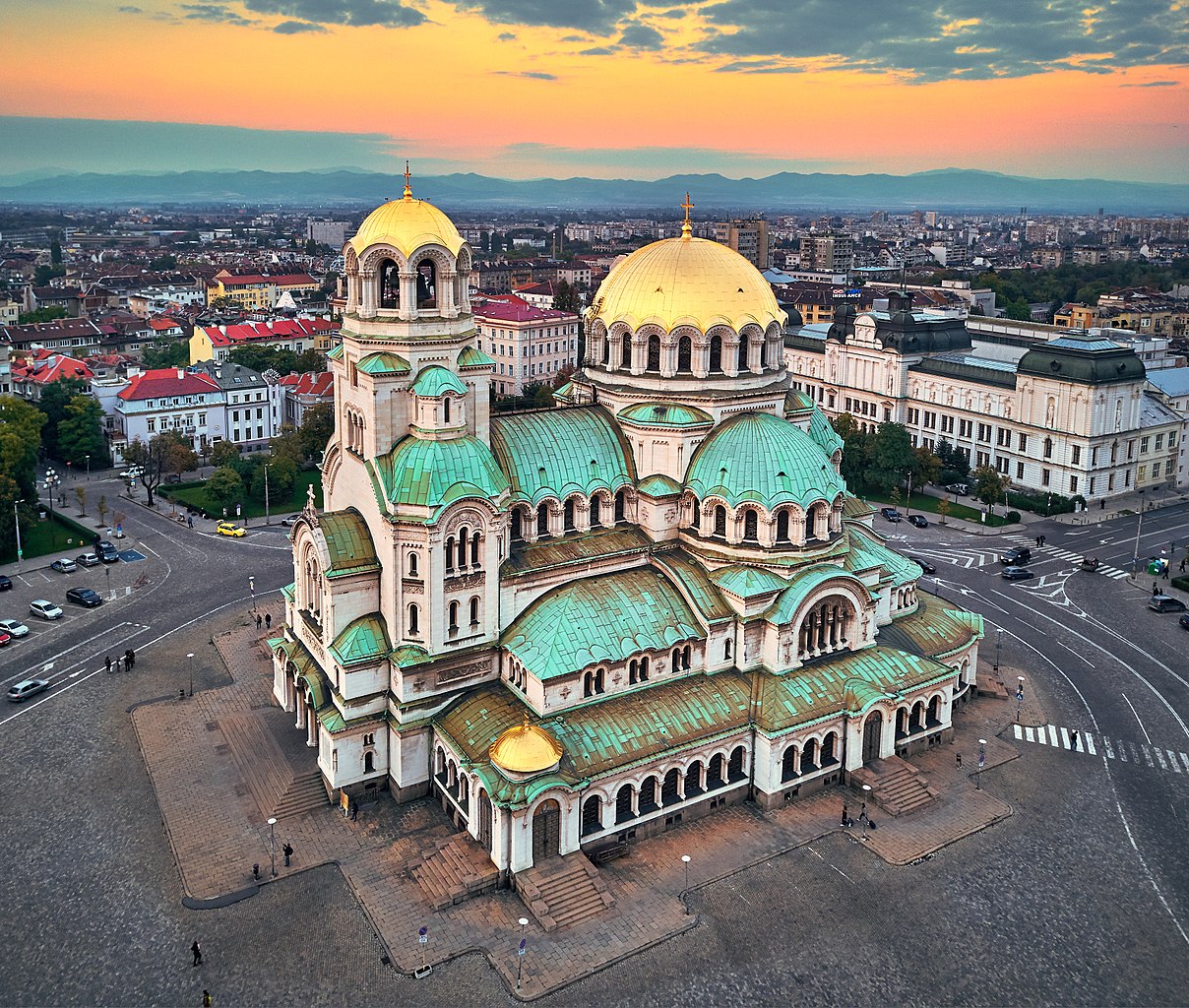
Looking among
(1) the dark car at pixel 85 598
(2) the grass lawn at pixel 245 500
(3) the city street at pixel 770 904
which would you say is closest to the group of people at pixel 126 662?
(3) the city street at pixel 770 904

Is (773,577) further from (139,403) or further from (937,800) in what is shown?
(139,403)

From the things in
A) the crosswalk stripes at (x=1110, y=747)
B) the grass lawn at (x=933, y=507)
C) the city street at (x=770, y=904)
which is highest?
the grass lawn at (x=933, y=507)

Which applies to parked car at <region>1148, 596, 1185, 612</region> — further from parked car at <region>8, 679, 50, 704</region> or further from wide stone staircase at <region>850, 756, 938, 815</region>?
parked car at <region>8, 679, 50, 704</region>

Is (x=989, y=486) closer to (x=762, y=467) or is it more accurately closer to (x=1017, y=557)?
(x=1017, y=557)

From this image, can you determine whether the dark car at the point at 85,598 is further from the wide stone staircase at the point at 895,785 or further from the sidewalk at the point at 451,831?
the wide stone staircase at the point at 895,785

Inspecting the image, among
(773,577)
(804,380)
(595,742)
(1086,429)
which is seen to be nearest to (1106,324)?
(804,380)

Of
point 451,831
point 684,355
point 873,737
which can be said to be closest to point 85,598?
point 451,831
